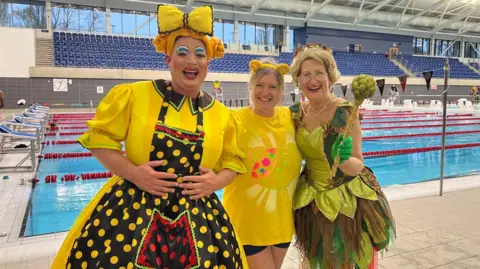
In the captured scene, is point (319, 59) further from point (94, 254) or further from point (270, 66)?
point (94, 254)

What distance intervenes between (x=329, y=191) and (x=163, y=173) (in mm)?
980

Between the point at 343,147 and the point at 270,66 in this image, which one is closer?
the point at 343,147

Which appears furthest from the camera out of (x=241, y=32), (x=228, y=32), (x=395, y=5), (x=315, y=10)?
(x=241, y=32)

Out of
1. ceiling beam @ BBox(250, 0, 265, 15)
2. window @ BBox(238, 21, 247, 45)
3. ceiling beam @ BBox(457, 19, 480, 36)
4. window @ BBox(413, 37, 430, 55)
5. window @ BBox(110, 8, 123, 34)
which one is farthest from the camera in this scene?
window @ BBox(413, 37, 430, 55)

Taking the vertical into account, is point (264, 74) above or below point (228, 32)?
below

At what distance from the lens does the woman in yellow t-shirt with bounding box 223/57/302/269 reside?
1.93 m

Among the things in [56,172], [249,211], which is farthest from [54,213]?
[249,211]

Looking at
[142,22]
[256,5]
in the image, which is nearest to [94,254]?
[256,5]

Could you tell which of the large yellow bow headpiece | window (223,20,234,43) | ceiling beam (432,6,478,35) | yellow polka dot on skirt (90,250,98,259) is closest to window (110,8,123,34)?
window (223,20,234,43)

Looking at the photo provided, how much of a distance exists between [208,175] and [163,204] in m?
0.20

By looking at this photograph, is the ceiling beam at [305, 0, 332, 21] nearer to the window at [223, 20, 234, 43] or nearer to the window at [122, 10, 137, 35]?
the window at [223, 20, 234, 43]

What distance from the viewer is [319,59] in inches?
74.9

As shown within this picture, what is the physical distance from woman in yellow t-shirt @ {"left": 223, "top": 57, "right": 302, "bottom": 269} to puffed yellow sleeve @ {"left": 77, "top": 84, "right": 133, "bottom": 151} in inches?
28.7

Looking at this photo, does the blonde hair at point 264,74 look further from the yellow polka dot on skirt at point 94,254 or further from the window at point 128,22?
the window at point 128,22
